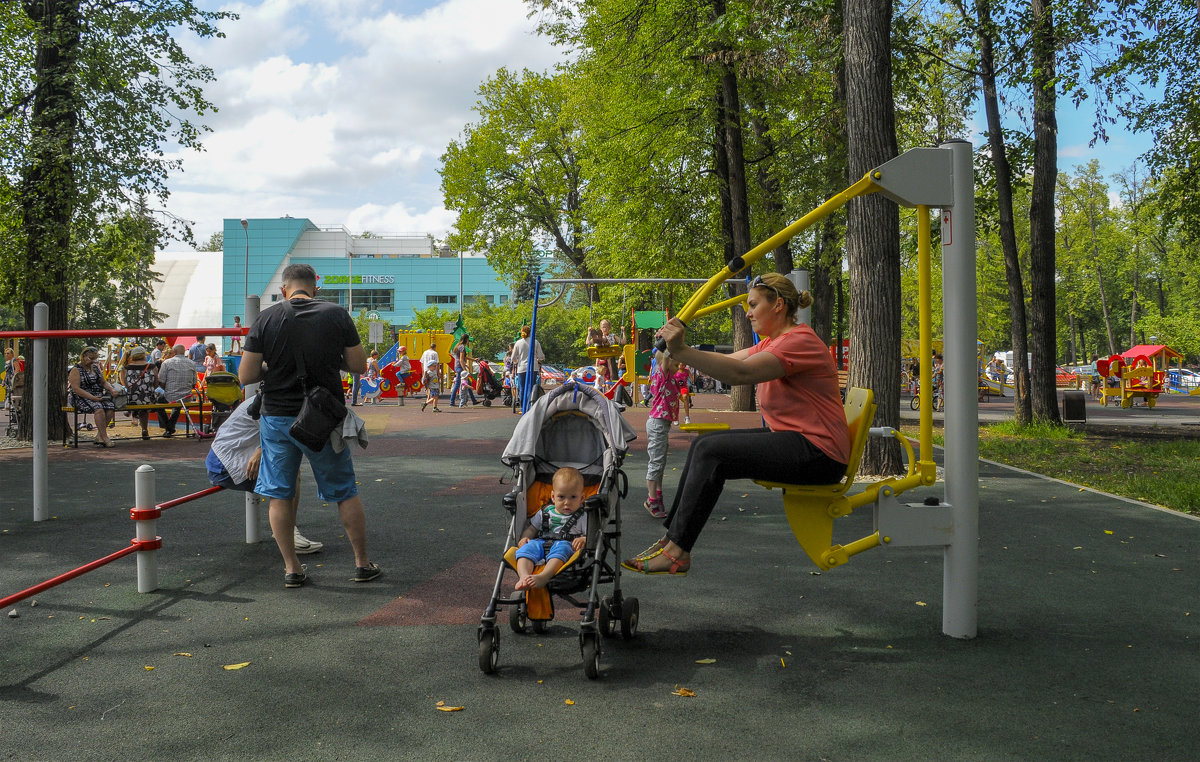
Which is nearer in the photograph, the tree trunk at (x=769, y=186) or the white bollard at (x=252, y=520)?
the white bollard at (x=252, y=520)

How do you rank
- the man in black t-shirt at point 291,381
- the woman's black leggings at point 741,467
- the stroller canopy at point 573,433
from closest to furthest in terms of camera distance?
the woman's black leggings at point 741,467 < the stroller canopy at point 573,433 < the man in black t-shirt at point 291,381

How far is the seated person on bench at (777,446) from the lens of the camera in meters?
4.30

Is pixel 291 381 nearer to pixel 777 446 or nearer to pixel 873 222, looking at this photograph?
pixel 777 446

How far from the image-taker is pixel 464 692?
152 inches

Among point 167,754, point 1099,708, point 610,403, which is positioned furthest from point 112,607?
point 1099,708

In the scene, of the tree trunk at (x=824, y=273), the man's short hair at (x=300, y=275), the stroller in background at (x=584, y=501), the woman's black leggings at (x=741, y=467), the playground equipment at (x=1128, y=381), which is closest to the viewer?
the stroller in background at (x=584, y=501)

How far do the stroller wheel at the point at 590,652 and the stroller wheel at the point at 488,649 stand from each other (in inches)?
15.7

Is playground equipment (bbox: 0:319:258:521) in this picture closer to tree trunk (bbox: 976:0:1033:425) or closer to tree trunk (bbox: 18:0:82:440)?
tree trunk (bbox: 18:0:82:440)

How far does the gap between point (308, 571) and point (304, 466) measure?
5895mm

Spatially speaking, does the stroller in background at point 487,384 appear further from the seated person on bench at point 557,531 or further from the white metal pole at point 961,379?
the white metal pole at point 961,379

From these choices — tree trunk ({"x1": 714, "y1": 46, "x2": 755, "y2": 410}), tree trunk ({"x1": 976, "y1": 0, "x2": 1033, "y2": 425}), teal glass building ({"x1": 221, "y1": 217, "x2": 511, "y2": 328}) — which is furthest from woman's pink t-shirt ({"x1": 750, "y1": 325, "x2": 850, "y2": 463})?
teal glass building ({"x1": 221, "y1": 217, "x2": 511, "y2": 328})

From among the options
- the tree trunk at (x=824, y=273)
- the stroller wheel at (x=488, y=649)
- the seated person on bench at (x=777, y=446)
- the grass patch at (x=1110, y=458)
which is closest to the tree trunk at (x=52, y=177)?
the stroller wheel at (x=488, y=649)

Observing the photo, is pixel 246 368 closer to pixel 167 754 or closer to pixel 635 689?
pixel 167 754

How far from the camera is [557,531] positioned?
4.63 meters
